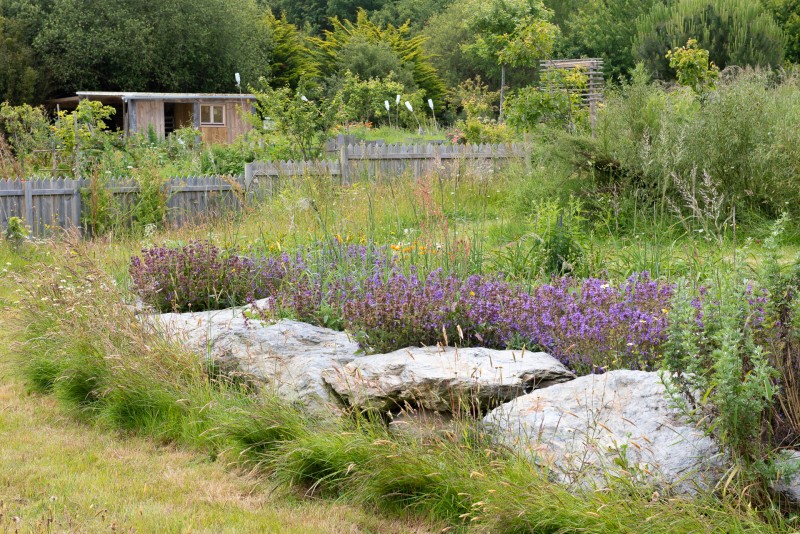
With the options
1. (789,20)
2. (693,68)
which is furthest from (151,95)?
(789,20)

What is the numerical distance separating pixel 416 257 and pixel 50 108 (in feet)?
117

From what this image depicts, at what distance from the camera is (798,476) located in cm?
294

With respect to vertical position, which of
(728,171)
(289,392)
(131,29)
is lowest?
(289,392)

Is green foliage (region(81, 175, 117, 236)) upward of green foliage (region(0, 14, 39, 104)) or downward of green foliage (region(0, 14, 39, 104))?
downward

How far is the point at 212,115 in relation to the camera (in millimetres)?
35625

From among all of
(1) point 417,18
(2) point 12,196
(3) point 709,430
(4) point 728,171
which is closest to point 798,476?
(3) point 709,430

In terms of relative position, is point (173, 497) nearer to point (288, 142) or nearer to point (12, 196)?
point (12, 196)

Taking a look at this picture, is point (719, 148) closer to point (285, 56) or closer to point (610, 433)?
point (610, 433)

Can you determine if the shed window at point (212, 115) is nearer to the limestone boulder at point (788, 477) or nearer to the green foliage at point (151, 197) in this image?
the green foliage at point (151, 197)

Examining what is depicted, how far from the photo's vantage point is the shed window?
116 feet

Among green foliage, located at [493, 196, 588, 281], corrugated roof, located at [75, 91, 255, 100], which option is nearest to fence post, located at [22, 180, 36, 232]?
green foliage, located at [493, 196, 588, 281]

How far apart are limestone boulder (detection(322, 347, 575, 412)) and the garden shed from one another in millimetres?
29448

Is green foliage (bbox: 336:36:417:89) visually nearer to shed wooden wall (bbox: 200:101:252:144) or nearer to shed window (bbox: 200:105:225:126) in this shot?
shed wooden wall (bbox: 200:101:252:144)

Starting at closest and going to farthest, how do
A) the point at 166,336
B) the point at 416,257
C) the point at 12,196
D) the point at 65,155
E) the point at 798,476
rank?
the point at 798,476
the point at 166,336
the point at 416,257
the point at 12,196
the point at 65,155
